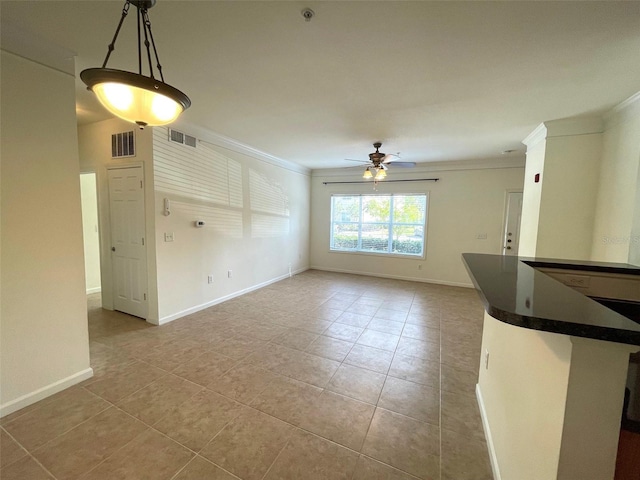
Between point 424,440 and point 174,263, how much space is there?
336cm

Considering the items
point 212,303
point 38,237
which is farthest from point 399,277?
point 38,237


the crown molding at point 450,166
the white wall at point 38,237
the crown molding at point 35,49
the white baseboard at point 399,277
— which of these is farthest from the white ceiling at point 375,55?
the white baseboard at point 399,277

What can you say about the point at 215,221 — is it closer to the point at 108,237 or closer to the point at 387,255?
the point at 108,237

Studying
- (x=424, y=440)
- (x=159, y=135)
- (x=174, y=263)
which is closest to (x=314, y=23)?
(x=159, y=135)

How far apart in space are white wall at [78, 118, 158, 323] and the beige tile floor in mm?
466

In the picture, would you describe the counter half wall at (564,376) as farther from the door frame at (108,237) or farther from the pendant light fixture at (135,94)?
the door frame at (108,237)

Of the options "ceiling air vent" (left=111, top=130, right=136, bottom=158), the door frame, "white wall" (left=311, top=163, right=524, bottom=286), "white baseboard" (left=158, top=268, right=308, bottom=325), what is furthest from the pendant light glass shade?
"white wall" (left=311, top=163, right=524, bottom=286)

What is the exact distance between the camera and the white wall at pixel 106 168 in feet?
10.6

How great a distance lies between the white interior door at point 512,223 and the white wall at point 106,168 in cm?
615

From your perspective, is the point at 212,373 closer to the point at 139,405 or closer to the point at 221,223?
the point at 139,405

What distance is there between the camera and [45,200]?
1.99 metres

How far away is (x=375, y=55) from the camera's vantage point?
6.30ft

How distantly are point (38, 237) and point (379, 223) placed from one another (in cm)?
580

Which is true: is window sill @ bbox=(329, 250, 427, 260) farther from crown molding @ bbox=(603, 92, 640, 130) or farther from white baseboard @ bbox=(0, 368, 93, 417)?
white baseboard @ bbox=(0, 368, 93, 417)
